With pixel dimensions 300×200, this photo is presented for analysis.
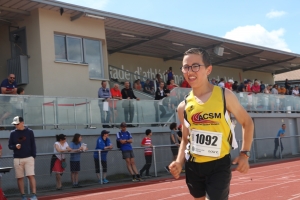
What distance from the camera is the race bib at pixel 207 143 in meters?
5.13

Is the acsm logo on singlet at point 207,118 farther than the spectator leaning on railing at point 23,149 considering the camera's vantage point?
No

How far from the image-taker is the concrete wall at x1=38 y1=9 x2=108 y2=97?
74.3 ft

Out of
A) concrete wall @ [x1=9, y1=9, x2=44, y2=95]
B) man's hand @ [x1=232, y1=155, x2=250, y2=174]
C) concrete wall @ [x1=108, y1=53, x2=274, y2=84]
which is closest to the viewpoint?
man's hand @ [x1=232, y1=155, x2=250, y2=174]

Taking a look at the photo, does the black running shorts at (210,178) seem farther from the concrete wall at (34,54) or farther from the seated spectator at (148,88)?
the seated spectator at (148,88)

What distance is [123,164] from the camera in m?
18.6

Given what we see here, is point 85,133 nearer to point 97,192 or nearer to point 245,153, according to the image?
point 97,192

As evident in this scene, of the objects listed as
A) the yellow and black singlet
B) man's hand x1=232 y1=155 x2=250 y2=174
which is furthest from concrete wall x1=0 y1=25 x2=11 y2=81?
man's hand x1=232 y1=155 x2=250 y2=174

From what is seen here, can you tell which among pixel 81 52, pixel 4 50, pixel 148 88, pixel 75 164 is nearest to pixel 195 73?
pixel 75 164

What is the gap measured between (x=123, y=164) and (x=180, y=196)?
638 centimetres

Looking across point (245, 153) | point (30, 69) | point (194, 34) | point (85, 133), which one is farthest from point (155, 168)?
point (245, 153)

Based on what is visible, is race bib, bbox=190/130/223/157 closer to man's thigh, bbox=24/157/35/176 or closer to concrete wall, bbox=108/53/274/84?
man's thigh, bbox=24/157/35/176

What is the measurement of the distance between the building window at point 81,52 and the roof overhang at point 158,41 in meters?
1.09

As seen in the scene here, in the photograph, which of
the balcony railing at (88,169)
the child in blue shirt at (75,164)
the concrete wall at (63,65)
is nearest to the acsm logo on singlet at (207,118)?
the balcony railing at (88,169)

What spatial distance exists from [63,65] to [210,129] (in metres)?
18.8
